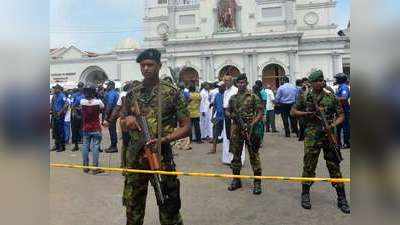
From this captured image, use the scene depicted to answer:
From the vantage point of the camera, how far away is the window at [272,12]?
37.6 m

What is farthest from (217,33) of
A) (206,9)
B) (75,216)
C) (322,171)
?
(75,216)

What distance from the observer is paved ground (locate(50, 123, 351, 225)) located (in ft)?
15.5

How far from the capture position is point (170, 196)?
3.35m

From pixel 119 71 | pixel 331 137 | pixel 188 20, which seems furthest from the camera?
pixel 188 20

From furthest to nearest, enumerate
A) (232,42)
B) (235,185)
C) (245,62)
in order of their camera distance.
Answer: (232,42), (245,62), (235,185)

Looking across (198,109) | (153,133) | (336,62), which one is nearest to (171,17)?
(336,62)

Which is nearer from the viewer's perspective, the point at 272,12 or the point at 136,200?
the point at 136,200

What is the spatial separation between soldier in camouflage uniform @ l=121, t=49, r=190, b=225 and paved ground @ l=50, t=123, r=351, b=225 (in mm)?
1327

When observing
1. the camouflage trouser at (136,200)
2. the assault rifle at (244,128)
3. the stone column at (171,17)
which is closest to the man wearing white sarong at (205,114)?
the assault rifle at (244,128)

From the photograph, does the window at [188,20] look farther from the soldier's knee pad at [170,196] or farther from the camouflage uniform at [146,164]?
the soldier's knee pad at [170,196]

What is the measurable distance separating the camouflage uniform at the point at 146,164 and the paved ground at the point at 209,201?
1.32 metres

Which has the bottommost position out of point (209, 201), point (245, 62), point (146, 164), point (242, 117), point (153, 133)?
point (209, 201)

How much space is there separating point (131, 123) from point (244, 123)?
2794 millimetres

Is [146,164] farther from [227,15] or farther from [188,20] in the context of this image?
[188,20]
